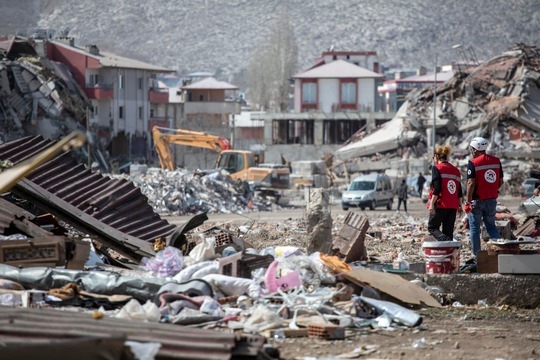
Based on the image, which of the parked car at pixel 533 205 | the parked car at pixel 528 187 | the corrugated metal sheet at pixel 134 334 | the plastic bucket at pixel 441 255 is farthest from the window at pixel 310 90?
the corrugated metal sheet at pixel 134 334

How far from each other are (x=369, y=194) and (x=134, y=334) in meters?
33.2

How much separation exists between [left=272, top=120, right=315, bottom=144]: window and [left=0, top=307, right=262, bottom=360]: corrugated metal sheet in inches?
2997

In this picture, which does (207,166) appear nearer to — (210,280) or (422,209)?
(422,209)

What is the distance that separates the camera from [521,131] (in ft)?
210

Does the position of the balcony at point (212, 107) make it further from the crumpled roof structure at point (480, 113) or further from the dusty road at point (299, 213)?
the dusty road at point (299, 213)

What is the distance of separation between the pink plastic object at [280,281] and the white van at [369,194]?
29932 millimetres

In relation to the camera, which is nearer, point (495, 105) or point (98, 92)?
point (495, 105)

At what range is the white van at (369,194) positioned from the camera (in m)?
41.9

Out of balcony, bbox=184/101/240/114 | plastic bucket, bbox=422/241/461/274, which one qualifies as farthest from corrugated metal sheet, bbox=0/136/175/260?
balcony, bbox=184/101/240/114

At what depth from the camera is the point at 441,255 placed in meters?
13.8

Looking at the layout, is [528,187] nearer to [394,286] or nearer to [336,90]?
[394,286]

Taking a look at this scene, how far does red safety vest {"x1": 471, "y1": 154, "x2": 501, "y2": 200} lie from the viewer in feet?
50.2

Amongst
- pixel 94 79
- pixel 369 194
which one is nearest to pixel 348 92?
pixel 94 79

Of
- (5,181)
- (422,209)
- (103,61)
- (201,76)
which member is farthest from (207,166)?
(201,76)
